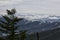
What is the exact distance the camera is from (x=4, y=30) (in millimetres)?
14281

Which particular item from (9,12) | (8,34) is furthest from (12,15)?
(8,34)

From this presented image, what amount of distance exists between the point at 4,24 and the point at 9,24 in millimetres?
293

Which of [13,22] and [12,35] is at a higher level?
[13,22]

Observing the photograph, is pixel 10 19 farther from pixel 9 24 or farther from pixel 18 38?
pixel 18 38

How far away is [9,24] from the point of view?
14211 mm

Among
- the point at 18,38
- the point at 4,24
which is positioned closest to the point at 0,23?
the point at 4,24

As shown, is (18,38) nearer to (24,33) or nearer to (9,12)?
(24,33)

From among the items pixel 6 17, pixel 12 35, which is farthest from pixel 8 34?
pixel 6 17

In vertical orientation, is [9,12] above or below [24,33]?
above

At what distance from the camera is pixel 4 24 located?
560 inches

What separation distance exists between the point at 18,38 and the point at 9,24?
46.5 inches

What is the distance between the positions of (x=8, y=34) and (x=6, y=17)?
1.18m

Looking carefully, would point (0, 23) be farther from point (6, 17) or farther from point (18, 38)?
point (18, 38)

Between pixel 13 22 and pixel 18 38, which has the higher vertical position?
pixel 13 22
